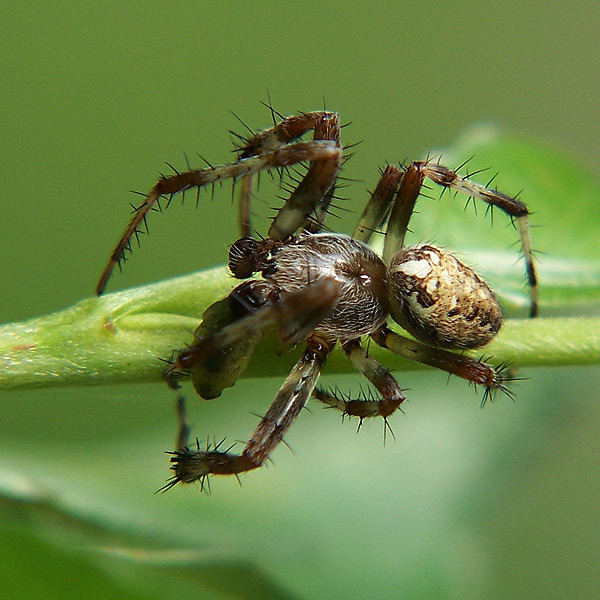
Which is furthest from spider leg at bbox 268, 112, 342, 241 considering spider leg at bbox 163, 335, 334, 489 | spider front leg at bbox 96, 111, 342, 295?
spider leg at bbox 163, 335, 334, 489

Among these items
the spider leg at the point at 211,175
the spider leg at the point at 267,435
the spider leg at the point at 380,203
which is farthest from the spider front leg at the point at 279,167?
the spider leg at the point at 267,435

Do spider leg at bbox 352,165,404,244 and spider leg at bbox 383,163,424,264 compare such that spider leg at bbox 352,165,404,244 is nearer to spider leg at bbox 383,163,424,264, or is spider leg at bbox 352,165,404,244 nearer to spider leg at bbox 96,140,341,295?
spider leg at bbox 383,163,424,264

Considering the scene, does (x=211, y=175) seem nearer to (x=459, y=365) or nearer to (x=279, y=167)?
(x=279, y=167)

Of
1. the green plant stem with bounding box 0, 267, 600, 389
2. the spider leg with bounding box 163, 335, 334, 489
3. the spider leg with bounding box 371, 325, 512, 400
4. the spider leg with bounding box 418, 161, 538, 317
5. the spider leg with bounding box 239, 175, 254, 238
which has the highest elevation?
the spider leg with bounding box 418, 161, 538, 317

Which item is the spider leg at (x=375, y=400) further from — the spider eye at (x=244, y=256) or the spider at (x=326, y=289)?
the spider eye at (x=244, y=256)

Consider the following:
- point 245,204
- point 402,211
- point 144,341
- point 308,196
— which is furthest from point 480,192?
point 144,341

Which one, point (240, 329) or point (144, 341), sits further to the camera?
point (240, 329)

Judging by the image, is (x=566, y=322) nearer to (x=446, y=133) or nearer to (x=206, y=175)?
(x=206, y=175)

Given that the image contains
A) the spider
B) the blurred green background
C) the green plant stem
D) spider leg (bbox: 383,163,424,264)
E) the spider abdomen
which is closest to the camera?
the green plant stem
